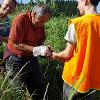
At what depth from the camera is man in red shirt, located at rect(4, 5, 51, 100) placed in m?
6.69

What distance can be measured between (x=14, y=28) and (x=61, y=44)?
3716 millimetres

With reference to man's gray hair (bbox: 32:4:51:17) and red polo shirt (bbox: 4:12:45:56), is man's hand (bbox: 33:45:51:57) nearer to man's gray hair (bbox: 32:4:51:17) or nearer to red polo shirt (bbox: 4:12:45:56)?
red polo shirt (bbox: 4:12:45:56)

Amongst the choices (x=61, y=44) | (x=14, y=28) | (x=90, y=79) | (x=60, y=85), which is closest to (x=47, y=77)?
(x=60, y=85)

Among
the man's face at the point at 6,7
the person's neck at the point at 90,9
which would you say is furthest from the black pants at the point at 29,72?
the person's neck at the point at 90,9

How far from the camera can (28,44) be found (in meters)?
6.95

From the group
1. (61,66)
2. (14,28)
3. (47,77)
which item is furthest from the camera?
(61,66)

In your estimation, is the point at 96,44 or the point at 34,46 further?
the point at 34,46

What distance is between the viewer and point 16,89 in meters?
5.84

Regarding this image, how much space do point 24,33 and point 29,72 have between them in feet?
2.06

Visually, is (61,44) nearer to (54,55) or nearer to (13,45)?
(13,45)

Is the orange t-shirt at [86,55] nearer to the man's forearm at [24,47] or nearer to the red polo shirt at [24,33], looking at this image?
the man's forearm at [24,47]

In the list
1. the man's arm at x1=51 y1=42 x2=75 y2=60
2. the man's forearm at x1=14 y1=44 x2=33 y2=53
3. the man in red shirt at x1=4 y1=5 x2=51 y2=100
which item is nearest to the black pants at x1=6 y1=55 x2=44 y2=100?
the man in red shirt at x1=4 y1=5 x2=51 y2=100

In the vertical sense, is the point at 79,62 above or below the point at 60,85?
above

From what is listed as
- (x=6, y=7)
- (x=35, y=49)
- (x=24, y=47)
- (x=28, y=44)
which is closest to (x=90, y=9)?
(x=35, y=49)
